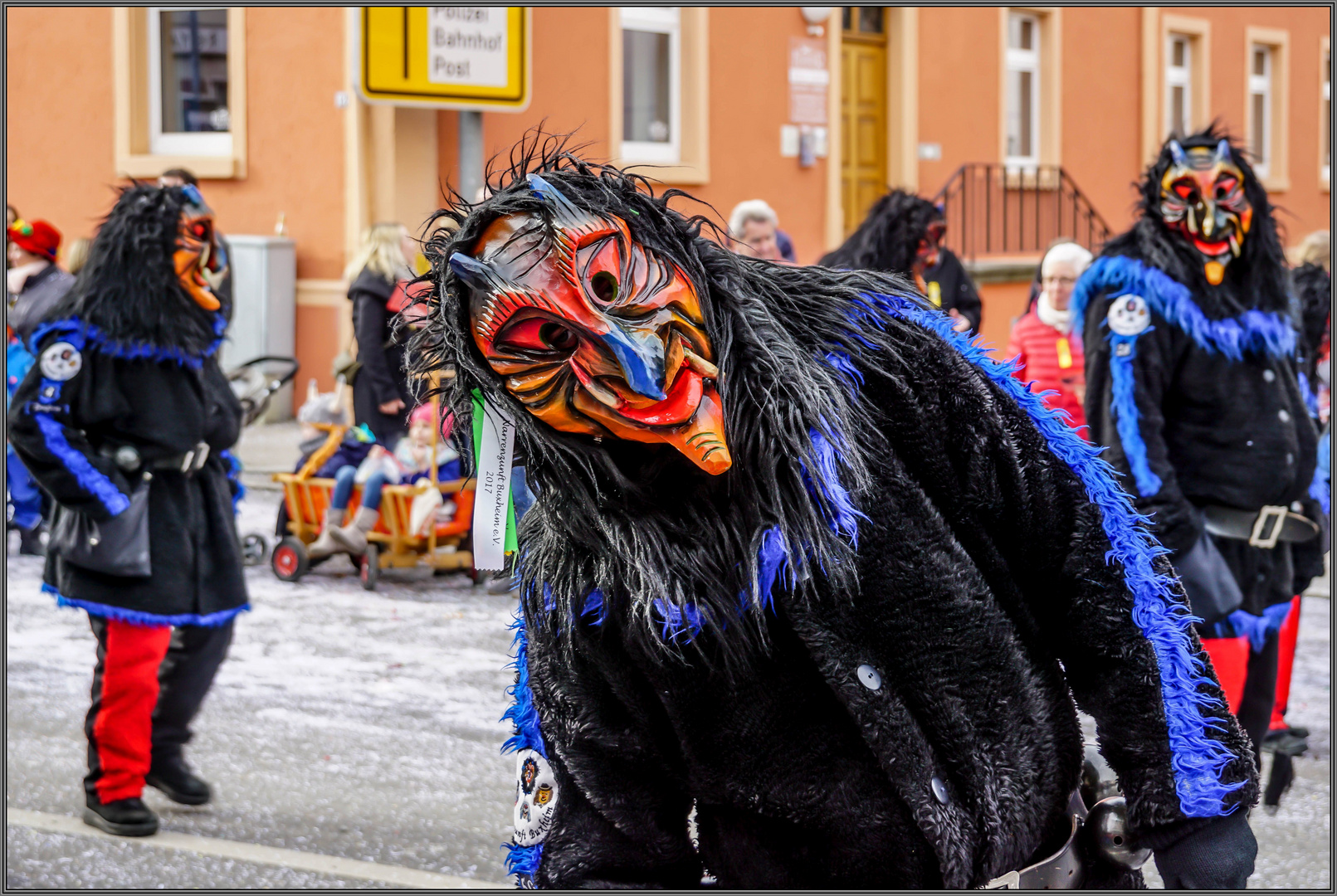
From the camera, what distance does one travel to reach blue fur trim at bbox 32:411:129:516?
467 centimetres

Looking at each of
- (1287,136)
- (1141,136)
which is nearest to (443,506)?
(1141,136)

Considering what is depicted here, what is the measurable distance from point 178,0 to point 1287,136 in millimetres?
20577

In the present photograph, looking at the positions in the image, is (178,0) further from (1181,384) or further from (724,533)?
(724,533)

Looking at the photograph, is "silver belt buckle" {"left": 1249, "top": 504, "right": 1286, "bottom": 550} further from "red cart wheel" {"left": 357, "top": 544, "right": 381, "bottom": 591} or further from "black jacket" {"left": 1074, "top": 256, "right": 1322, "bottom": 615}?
"red cart wheel" {"left": 357, "top": 544, "right": 381, "bottom": 591}

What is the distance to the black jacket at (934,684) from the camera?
1979 mm

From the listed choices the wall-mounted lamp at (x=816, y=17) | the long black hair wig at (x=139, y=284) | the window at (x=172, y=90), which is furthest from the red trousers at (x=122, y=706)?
the wall-mounted lamp at (x=816, y=17)

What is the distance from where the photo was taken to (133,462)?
4.85m

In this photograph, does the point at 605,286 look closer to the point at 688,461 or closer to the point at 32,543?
the point at 688,461

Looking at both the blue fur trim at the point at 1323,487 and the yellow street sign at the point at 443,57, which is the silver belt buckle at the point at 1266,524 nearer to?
the blue fur trim at the point at 1323,487

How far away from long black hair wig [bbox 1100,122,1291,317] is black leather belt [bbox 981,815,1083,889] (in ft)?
8.09

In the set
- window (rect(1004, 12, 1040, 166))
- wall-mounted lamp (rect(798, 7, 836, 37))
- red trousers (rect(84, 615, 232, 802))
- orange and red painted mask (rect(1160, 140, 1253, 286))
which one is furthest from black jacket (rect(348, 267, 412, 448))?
window (rect(1004, 12, 1040, 166))

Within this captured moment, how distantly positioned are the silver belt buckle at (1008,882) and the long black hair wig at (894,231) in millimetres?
4971

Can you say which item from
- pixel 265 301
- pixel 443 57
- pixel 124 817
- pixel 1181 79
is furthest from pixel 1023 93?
pixel 124 817

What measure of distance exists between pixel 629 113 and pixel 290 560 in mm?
7727
